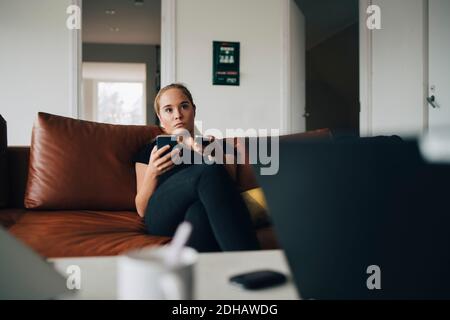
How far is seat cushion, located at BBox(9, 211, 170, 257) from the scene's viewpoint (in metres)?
1.27

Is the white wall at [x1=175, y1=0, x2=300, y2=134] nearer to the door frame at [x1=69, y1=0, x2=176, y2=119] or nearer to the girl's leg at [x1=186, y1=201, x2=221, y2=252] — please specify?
the door frame at [x1=69, y1=0, x2=176, y2=119]

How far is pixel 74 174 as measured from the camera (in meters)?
1.90

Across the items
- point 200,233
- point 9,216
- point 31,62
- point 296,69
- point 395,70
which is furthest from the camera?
point 296,69

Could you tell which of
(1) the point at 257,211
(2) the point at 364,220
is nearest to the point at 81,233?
(1) the point at 257,211

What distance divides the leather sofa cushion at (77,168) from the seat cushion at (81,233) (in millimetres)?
82

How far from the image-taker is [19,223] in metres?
1.61

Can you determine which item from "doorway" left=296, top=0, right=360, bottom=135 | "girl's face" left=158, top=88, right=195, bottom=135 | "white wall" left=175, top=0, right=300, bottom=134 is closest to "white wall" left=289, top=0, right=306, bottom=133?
"white wall" left=175, top=0, right=300, bottom=134

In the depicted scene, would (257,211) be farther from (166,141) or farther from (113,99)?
(113,99)

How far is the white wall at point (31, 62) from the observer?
12.0 ft

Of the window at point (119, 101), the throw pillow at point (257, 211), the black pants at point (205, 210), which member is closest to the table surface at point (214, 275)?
the black pants at point (205, 210)

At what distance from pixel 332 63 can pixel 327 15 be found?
168 centimetres

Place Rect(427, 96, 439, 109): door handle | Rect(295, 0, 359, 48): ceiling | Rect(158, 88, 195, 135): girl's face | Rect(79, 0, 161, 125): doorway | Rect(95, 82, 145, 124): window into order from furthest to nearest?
Rect(95, 82, 145, 124): window < Rect(79, 0, 161, 125): doorway < Rect(295, 0, 359, 48): ceiling < Rect(427, 96, 439, 109): door handle < Rect(158, 88, 195, 135): girl's face

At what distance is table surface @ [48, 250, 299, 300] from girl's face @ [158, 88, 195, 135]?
1.31 meters

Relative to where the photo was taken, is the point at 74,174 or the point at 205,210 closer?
the point at 205,210
